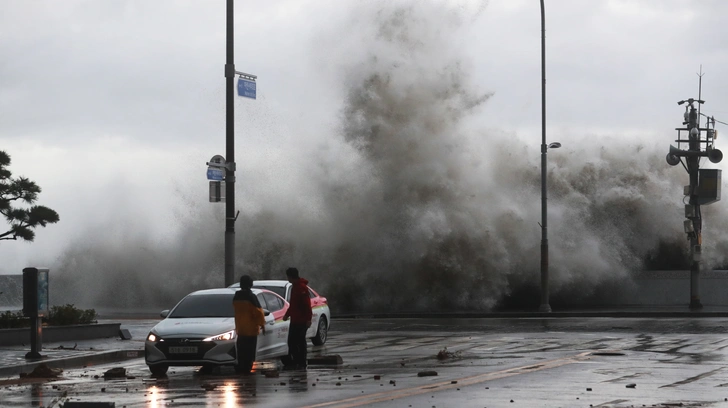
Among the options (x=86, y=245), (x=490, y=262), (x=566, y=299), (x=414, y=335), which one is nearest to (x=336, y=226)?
(x=490, y=262)

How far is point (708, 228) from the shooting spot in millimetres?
50625

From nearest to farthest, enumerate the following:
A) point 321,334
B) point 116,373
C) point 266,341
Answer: point 116,373 < point 266,341 < point 321,334

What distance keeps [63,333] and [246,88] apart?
6.54m

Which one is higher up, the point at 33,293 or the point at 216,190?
the point at 216,190

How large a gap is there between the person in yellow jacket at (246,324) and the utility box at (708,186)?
26722mm

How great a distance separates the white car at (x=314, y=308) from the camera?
2162cm

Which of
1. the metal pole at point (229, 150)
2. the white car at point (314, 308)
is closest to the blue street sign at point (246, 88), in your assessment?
the metal pole at point (229, 150)

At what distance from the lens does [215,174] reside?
23.4 metres

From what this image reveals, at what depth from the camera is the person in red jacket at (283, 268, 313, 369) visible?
1716 centimetres

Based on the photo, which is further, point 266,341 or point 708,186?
point 708,186

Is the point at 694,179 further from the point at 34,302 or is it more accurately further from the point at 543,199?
the point at 34,302

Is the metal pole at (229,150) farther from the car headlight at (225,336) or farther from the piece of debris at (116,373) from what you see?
the piece of debris at (116,373)

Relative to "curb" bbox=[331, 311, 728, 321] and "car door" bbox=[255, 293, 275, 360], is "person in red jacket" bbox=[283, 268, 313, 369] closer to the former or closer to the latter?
"car door" bbox=[255, 293, 275, 360]

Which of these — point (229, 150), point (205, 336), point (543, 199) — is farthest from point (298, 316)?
point (543, 199)
